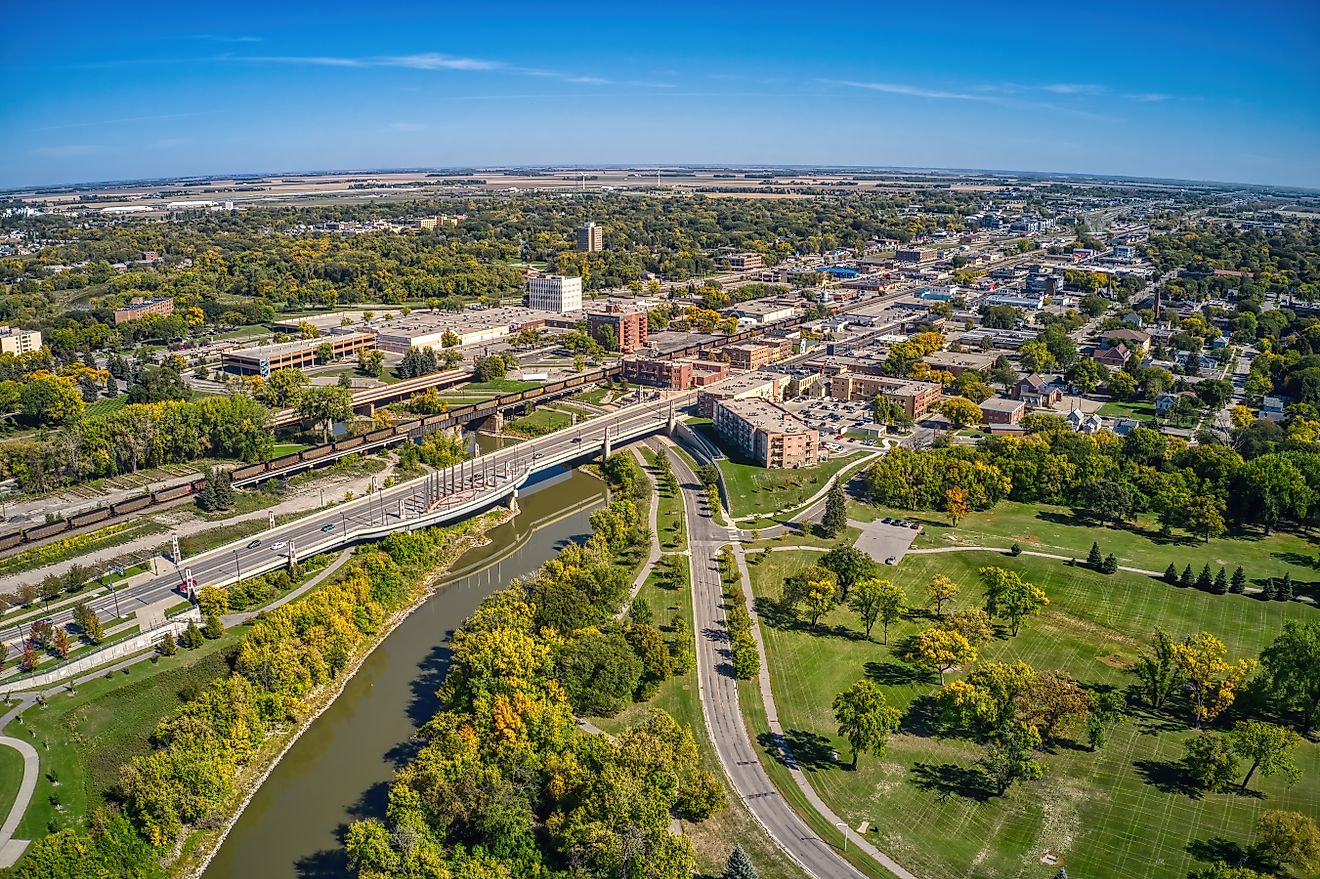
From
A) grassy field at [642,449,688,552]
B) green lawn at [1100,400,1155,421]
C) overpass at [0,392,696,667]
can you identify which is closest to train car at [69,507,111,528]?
overpass at [0,392,696,667]

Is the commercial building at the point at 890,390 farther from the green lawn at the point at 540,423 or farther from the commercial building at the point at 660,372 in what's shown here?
the green lawn at the point at 540,423

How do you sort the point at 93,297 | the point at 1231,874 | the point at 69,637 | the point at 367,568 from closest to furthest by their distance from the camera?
the point at 1231,874
the point at 69,637
the point at 367,568
the point at 93,297

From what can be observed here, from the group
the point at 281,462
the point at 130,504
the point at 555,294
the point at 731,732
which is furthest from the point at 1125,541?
the point at 555,294

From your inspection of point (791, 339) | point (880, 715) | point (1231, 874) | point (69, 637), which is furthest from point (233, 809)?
point (791, 339)

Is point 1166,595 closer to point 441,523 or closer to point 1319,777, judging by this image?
point 1319,777

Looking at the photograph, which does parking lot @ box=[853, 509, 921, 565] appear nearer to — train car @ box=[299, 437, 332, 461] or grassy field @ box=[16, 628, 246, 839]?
grassy field @ box=[16, 628, 246, 839]

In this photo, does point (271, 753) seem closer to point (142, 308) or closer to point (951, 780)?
point (951, 780)
